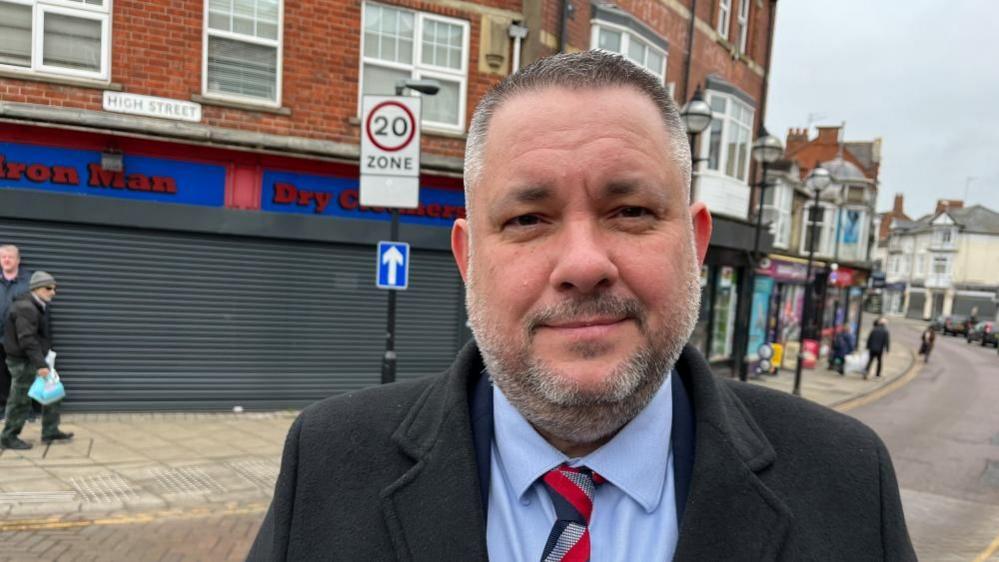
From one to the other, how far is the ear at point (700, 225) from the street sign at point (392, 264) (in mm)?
5834

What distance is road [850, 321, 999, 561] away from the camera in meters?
6.31

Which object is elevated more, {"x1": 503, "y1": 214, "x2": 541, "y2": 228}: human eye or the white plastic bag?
{"x1": 503, "y1": 214, "x2": 541, "y2": 228}: human eye

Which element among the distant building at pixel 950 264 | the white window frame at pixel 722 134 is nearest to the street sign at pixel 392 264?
the white window frame at pixel 722 134

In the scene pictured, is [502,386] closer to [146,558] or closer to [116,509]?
[146,558]

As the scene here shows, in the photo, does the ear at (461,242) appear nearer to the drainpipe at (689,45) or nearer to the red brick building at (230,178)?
the red brick building at (230,178)

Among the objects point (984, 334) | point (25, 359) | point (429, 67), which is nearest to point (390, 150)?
point (429, 67)

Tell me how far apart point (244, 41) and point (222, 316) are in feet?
13.5

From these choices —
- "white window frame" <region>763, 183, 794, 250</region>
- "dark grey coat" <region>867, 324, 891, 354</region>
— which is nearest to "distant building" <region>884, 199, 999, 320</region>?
"white window frame" <region>763, 183, 794, 250</region>

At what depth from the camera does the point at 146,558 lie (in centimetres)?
468

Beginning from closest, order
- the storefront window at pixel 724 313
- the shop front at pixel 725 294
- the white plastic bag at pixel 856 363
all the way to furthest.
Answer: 1. the shop front at pixel 725 294
2. the storefront window at pixel 724 313
3. the white plastic bag at pixel 856 363

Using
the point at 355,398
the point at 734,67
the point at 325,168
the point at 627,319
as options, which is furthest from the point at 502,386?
the point at 734,67

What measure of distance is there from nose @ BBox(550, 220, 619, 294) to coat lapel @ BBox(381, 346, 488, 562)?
0.46m

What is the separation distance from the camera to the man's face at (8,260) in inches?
309

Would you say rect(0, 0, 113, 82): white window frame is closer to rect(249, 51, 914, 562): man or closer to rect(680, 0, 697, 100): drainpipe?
rect(249, 51, 914, 562): man
